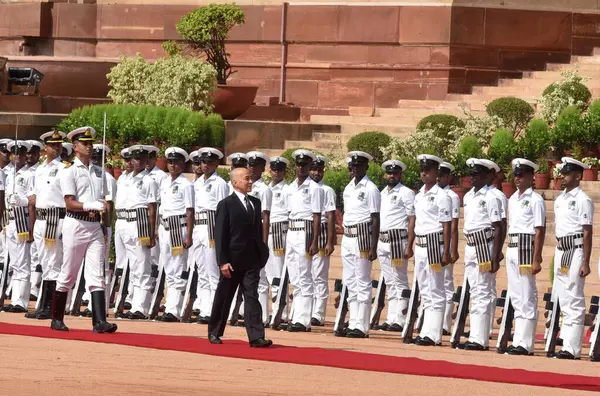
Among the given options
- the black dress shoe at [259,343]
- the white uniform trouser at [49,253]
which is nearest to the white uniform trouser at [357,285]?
the black dress shoe at [259,343]

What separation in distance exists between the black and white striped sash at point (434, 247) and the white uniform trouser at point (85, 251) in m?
3.92

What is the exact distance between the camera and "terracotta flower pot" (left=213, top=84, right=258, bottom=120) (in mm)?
31484

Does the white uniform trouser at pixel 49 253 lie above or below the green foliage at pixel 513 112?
below

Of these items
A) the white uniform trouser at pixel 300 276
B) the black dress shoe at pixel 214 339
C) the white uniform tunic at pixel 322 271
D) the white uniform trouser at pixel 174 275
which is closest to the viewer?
the black dress shoe at pixel 214 339

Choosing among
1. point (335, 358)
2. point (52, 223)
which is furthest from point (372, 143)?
point (335, 358)

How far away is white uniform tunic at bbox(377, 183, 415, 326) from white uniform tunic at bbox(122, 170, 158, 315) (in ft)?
9.75

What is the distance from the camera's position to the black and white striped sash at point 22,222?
73.5 ft

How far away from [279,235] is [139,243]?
5.89ft

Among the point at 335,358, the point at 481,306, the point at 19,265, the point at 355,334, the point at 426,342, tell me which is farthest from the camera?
the point at 19,265

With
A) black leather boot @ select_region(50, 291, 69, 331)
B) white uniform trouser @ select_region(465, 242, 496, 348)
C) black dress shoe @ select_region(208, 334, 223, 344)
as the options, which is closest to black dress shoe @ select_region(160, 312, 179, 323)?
black leather boot @ select_region(50, 291, 69, 331)

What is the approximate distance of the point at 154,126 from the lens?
28.7 meters

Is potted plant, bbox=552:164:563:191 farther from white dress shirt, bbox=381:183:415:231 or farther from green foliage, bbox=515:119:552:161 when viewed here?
white dress shirt, bbox=381:183:415:231

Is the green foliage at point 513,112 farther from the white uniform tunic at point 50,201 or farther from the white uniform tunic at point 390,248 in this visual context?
the white uniform tunic at point 50,201

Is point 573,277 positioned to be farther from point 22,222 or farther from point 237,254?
point 22,222
